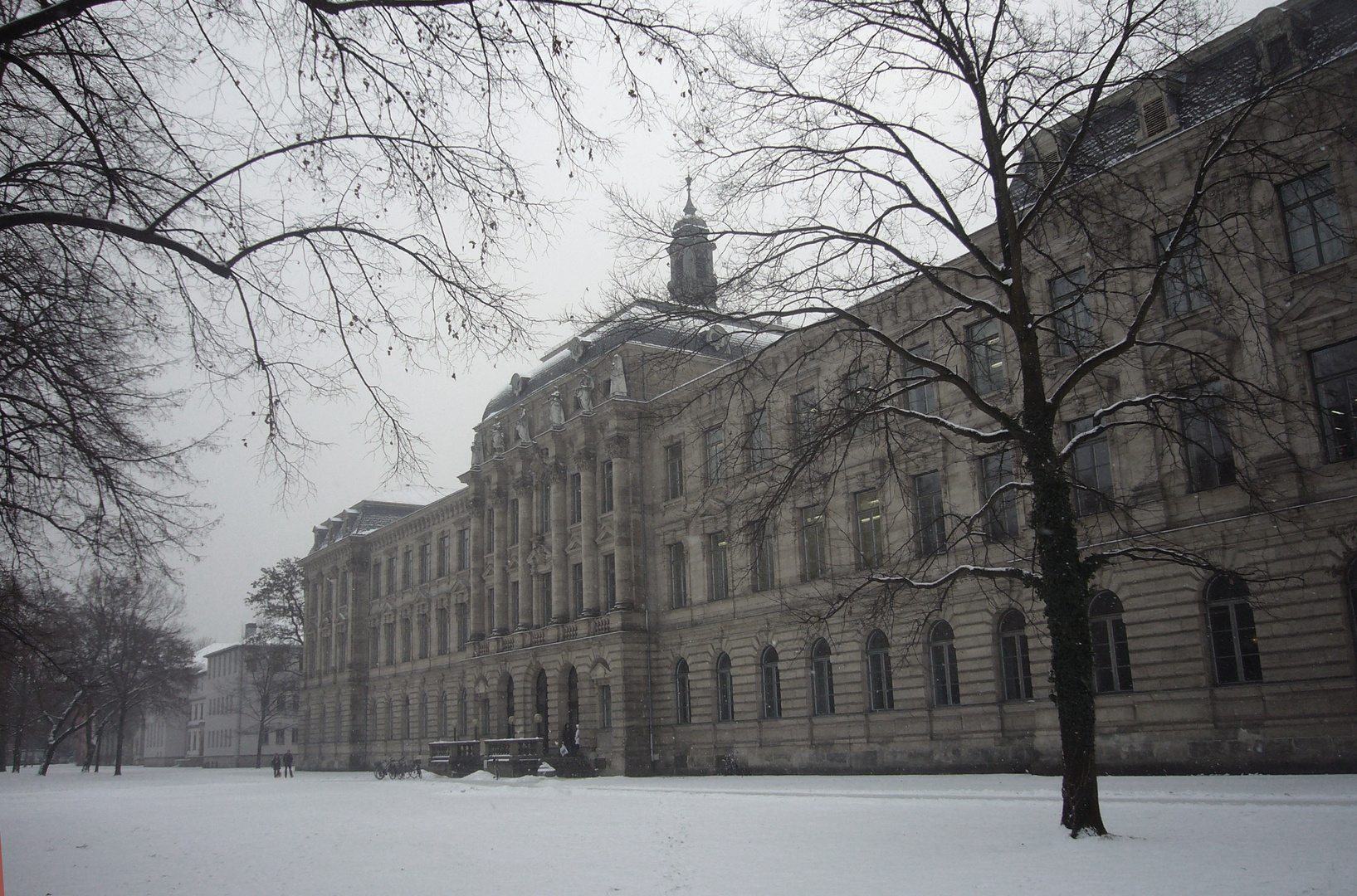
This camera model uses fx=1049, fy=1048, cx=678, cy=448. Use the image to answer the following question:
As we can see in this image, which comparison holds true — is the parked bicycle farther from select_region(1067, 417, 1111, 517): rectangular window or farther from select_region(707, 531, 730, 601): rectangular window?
select_region(1067, 417, 1111, 517): rectangular window

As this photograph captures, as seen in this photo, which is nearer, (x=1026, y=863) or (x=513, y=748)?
(x=1026, y=863)

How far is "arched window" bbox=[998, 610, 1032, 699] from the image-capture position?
28609 mm

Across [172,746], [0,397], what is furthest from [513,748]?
[172,746]

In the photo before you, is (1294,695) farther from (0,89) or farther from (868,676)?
(0,89)

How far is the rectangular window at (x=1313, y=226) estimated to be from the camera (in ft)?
73.8

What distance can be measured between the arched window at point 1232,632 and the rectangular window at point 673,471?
22.4 meters

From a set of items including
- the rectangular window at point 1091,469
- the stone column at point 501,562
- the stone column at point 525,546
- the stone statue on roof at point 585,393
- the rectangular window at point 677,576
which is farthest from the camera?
the stone column at point 501,562

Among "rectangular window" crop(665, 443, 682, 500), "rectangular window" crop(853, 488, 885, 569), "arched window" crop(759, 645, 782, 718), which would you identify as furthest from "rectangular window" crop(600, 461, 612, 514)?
"rectangular window" crop(853, 488, 885, 569)

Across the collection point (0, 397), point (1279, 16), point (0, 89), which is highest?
point (1279, 16)

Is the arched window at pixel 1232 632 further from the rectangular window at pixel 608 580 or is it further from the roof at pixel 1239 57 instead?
the rectangular window at pixel 608 580

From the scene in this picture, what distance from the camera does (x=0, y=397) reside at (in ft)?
44.2

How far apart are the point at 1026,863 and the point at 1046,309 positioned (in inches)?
774

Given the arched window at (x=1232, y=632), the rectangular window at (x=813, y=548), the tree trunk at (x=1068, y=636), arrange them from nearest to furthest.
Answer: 1. the tree trunk at (x=1068, y=636)
2. the arched window at (x=1232, y=632)
3. the rectangular window at (x=813, y=548)

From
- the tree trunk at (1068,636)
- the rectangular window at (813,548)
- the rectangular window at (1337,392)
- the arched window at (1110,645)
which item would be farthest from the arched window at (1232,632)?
the rectangular window at (813,548)
